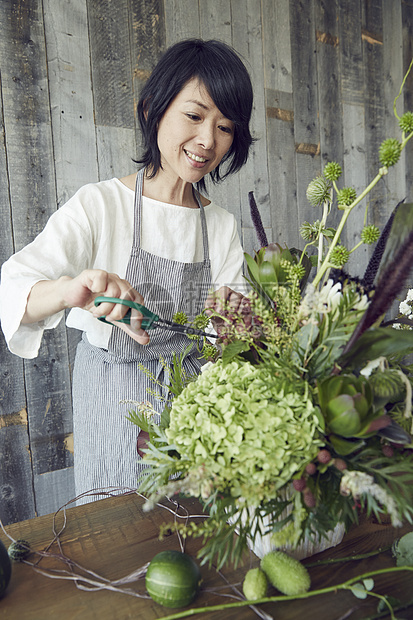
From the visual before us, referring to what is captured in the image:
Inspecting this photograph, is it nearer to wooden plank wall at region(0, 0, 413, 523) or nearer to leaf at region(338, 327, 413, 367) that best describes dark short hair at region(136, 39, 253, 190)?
wooden plank wall at region(0, 0, 413, 523)

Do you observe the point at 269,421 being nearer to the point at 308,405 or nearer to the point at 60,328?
the point at 308,405

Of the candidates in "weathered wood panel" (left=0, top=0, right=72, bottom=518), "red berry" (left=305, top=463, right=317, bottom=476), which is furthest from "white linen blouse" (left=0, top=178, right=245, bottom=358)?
"red berry" (left=305, top=463, right=317, bottom=476)

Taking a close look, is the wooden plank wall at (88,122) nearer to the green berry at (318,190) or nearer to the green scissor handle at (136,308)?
the green scissor handle at (136,308)

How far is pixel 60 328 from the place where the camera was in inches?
64.1

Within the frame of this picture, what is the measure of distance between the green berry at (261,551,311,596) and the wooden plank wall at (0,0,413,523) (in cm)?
120

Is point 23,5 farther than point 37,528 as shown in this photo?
Yes

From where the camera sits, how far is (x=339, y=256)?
62 cm

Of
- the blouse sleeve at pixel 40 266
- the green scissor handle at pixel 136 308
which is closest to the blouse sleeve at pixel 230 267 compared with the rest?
the blouse sleeve at pixel 40 266

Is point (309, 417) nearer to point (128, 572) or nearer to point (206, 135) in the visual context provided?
point (128, 572)

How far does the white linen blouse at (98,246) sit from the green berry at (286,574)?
707 mm

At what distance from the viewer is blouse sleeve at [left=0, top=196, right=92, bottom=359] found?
1.04 m

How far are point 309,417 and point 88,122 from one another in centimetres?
145

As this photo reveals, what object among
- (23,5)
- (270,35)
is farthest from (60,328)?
(270,35)

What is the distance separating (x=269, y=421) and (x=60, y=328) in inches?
48.0
